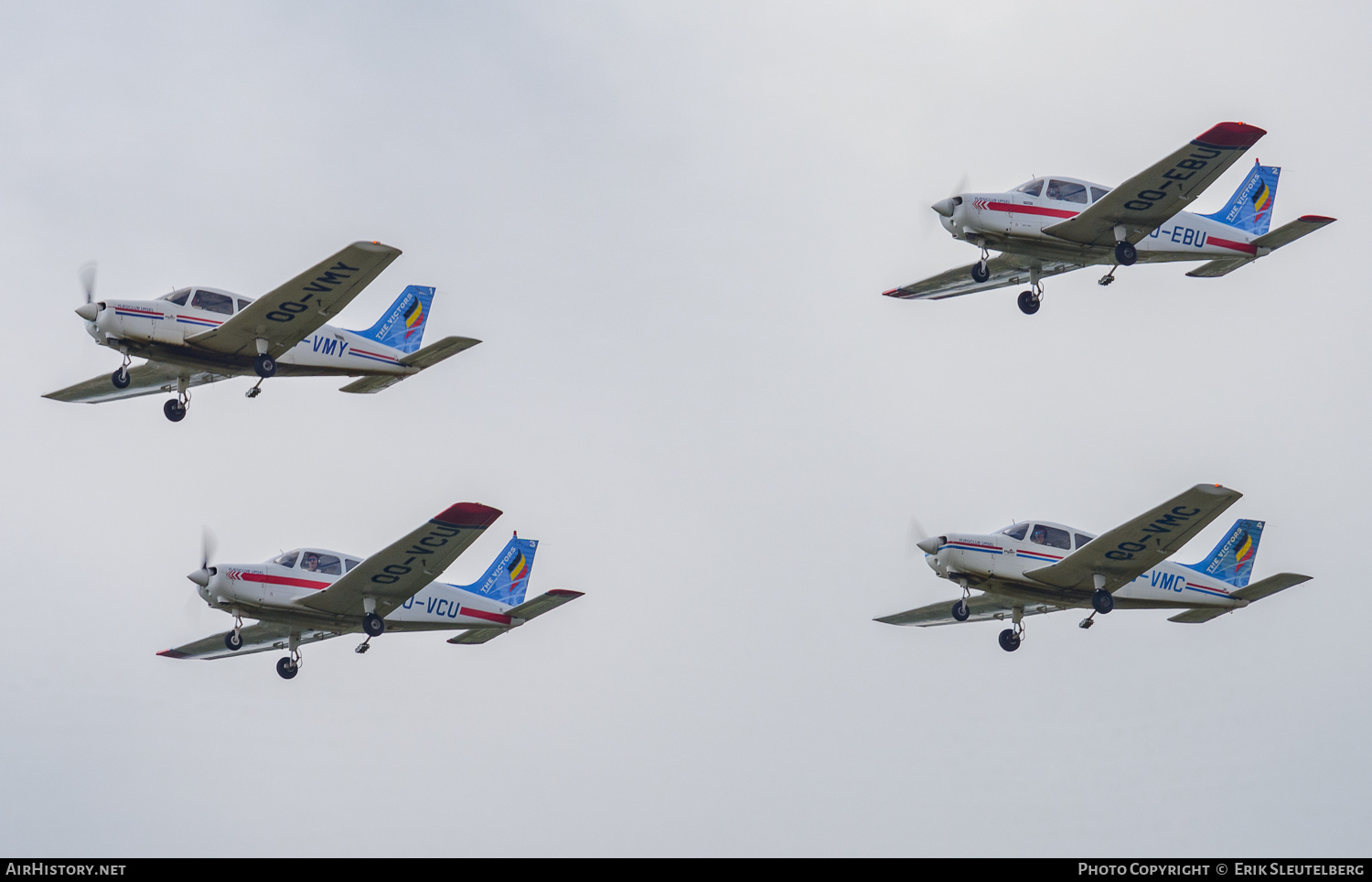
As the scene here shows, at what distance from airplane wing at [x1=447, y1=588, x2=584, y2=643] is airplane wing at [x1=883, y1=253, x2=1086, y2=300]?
397 inches

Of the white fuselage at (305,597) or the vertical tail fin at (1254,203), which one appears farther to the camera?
the vertical tail fin at (1254,203)

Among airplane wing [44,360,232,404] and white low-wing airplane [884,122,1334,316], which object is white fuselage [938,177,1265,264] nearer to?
white low-wing airplane [884,122,1334,316]

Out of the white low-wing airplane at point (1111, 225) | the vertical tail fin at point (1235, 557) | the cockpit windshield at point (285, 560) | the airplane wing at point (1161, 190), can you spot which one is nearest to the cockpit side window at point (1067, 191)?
the white low-wing airplane at point (1111, 225)

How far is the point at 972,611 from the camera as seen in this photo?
134 ft

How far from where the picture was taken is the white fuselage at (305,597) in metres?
37.7

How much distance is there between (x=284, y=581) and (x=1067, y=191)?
56.3 feet

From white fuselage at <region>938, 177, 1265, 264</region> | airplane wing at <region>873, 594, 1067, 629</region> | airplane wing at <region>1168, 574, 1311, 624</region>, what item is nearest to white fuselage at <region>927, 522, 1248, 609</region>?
airplane wing at <region>873, 594, 1067, 629</region>

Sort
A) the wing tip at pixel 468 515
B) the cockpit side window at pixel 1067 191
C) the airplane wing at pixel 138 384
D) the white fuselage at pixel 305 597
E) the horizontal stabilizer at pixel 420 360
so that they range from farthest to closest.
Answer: the airplane wing at pixel 138 384 < the horizontal stabilizer at pixel 420 360 < the cockpit side window at pixel 1067 191 < the white fuselage at pixel 305 597 < the wing tip at pixel 468 515

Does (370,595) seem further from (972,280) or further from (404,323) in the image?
(972,280)

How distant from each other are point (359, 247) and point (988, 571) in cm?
1336

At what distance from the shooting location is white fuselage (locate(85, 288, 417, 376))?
3719cm

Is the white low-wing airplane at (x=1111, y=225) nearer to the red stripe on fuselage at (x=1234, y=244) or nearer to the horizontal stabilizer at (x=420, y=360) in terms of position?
the red stripe on fuselage at (x=1234, y=244)

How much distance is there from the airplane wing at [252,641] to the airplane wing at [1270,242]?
19.4m
